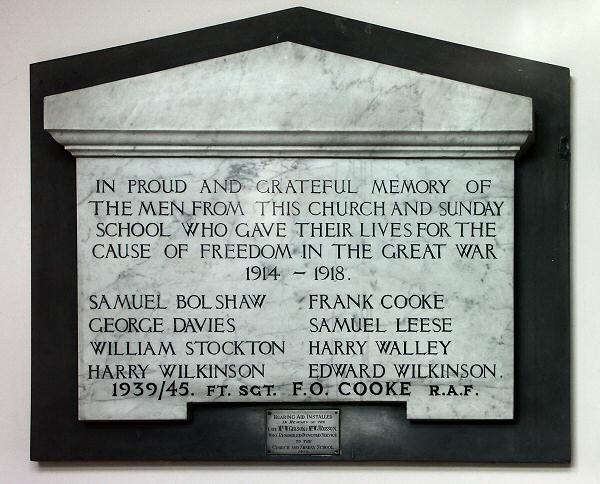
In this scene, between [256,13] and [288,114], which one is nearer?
[288,114]

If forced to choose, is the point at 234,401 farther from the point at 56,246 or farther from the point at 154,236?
the point at 56,246

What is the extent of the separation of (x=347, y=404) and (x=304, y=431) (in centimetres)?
16

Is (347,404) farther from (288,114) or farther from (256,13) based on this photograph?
(256,13)

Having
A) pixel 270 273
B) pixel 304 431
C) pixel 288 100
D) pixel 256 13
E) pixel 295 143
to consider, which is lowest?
pixel 304 431

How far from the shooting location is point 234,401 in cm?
202

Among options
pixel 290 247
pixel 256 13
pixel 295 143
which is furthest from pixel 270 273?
pixel 256 13

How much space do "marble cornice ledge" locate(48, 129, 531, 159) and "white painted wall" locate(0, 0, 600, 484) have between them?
0.27 meters

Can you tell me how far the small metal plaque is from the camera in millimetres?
2033

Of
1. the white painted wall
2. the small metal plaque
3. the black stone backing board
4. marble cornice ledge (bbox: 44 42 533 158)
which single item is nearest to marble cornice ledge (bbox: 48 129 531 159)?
marble cornice ledge (bbox: 44 42 533 158)

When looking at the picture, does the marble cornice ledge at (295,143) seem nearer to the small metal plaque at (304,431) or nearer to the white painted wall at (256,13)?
the white painted wall at (256,13)

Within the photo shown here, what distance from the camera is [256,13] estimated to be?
211 cm

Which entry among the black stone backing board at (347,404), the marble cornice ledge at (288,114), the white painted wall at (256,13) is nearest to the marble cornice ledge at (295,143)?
the marble cornice ledge at (288,114)

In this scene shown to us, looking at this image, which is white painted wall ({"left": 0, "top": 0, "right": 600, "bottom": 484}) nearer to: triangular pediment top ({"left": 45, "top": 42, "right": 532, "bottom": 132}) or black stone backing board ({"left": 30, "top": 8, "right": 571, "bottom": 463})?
black stone backing board ({"left": 30, "top": 8, "right": 571, "bottom": 463})
